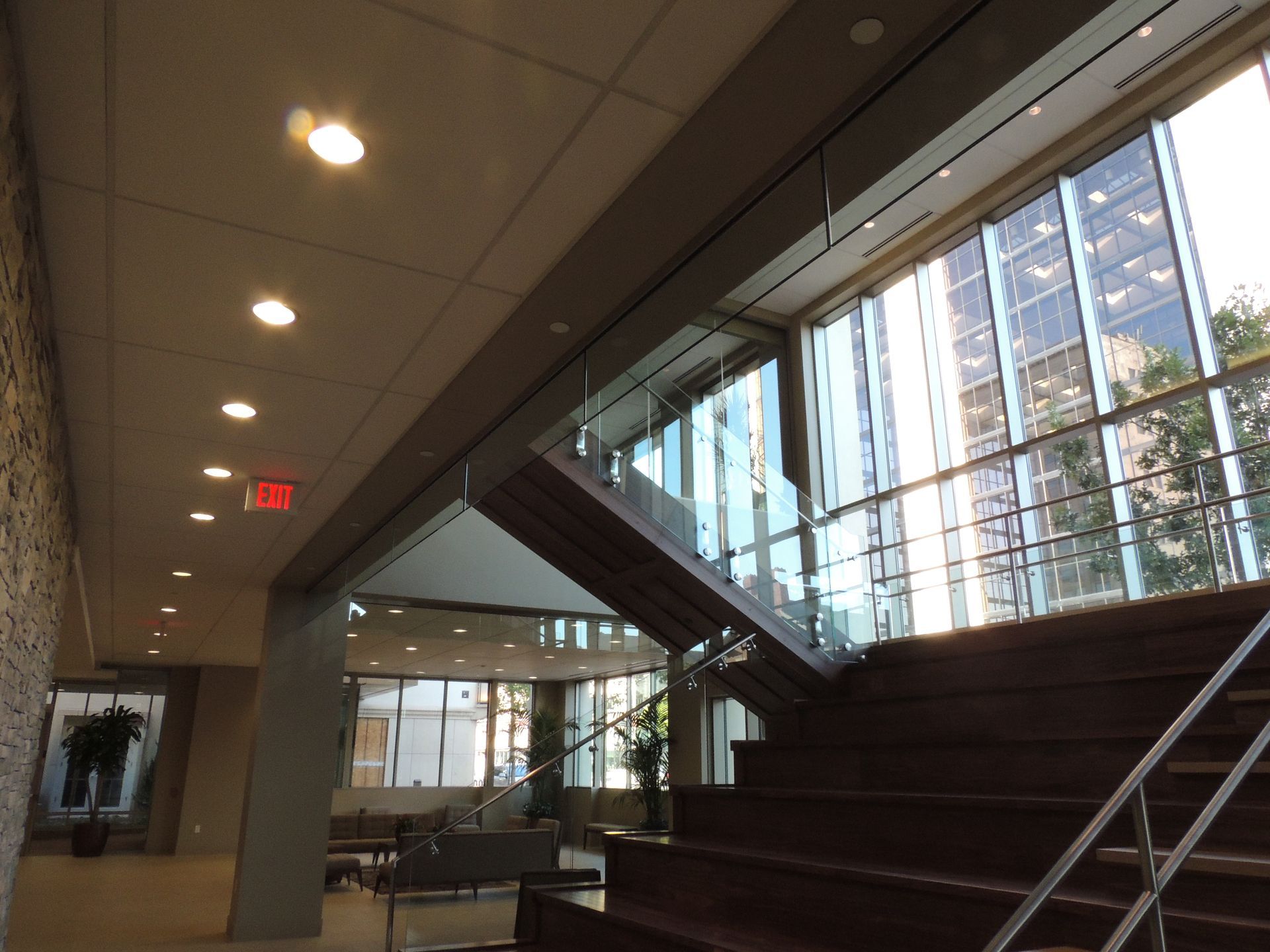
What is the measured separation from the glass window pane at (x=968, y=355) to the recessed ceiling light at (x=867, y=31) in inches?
296

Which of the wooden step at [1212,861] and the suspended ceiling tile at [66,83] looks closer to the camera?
the suspended ceiling tile at [66,83]

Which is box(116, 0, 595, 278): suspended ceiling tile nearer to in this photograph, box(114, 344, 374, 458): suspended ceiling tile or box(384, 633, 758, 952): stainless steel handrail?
box(114, 344, 374, 458): suspended ceiling tile

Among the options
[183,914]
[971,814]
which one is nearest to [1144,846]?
[971,814]

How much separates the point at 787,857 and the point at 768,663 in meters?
2.42

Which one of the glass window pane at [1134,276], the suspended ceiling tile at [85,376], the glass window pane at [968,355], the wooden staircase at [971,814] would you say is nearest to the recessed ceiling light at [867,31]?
the wooden staircase at [971,814]

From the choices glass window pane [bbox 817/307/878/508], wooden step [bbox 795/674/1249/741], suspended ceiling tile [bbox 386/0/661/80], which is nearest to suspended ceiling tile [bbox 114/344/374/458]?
suspended ceiling tile [bbox 386/0/661/80]

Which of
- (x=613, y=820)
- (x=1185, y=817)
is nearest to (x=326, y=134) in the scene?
(x=1185, y=817)

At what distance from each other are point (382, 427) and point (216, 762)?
13.8 meters

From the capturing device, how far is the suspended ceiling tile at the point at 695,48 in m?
1.95

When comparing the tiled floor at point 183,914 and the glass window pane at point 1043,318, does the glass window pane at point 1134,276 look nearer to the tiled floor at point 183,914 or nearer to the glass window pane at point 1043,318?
the glass window pane at point 1043,318

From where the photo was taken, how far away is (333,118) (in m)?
2.26

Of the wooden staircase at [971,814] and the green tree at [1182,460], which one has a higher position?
the green tree at [1182,460]

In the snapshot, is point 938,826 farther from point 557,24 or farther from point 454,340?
point 557,24

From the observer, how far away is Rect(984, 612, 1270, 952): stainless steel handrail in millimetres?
1855
